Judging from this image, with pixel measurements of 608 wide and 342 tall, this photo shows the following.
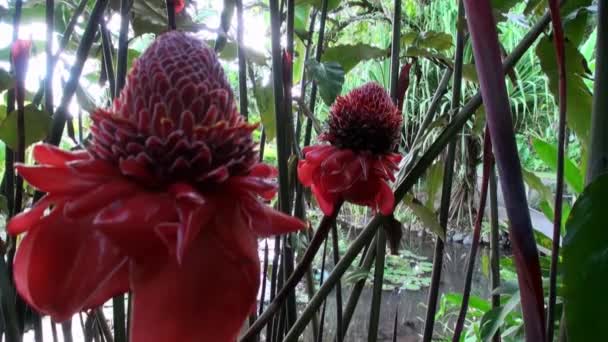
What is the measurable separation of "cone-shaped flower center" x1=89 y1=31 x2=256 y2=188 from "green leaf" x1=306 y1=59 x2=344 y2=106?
193 millimetres

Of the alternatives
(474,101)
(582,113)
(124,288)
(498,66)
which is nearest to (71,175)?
(124,288)

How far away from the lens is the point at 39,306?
176mm

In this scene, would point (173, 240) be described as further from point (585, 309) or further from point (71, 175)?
point (585, 309)

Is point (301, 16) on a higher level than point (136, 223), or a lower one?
higher

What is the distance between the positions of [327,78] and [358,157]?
0.33 ft

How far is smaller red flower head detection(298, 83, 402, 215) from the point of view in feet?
1.16

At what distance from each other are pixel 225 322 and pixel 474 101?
28cm

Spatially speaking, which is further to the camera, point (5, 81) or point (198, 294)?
point (5, 81)

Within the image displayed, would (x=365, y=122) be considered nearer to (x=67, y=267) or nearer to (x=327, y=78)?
(x=327, y=78)

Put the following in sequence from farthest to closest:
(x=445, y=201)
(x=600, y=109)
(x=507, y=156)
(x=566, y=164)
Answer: (x=566, y=164), (x=445, y=201), (x=600, y=109), (x=507, y=156)

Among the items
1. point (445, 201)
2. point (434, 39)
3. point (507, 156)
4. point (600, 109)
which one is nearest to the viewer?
point (507, 156)

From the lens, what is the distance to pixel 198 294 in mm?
169

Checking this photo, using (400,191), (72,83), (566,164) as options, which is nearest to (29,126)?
(72,83)

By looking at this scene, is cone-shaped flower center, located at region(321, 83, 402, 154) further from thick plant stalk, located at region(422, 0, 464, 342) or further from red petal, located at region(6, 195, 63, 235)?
red petal, located at region(6, 195, 63, 235)
